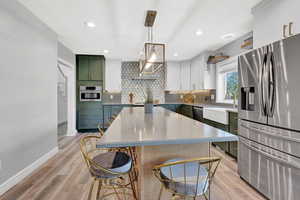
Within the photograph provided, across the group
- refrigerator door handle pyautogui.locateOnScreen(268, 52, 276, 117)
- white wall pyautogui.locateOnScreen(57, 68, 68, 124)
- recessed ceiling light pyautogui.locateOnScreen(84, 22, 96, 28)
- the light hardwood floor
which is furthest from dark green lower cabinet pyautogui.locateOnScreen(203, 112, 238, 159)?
white wall pyautogui.locateOnScreen(57, 68, 68, 124)

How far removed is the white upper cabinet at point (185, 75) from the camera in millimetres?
5512

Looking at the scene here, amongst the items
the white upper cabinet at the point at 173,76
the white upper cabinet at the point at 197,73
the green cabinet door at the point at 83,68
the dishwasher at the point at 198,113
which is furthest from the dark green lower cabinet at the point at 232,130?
the green cabinet door at the point at 83,68

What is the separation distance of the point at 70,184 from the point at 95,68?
12.4ft

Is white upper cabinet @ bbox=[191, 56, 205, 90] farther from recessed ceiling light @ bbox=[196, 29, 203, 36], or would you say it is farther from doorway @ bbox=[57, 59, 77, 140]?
doorway @ bbox=[57, 59, 77, 140]

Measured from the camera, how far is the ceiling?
221 cm

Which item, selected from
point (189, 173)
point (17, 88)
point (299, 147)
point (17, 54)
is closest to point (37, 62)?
point (17, 54)

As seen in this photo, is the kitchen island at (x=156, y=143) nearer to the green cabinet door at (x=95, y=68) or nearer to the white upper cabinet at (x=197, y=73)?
the white upper cabinet at (x=197, y=73)

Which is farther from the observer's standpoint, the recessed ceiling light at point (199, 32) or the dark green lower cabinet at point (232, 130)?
the recessed ceiling light at point (199, 32)

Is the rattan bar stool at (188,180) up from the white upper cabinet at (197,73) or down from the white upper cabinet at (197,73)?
down

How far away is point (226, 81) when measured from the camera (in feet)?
13.7

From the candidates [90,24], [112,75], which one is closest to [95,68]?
[112,75]

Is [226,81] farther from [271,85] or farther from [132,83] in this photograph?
[132,83]

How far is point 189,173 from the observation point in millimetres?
1144

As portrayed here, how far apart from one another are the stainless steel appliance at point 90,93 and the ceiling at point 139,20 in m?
1.49
